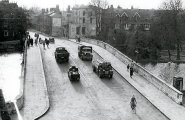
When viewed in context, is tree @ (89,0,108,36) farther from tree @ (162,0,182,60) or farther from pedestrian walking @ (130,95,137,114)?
pedestrian walking @ (130,95,137,114)

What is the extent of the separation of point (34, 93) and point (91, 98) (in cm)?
529

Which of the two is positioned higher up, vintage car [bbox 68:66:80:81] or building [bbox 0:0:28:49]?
building [bbox 0:0:28:49]

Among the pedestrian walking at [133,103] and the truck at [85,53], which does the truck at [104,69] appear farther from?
the pedestrian walking at [133,103]

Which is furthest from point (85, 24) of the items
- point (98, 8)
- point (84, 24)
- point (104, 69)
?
point (104, 69)

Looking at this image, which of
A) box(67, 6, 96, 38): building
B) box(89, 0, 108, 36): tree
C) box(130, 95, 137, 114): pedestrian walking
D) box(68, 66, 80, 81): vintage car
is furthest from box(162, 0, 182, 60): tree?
box(130, 95, 137, 114): pedestrian walking

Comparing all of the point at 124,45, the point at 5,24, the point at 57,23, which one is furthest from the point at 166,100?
the point at 57,23

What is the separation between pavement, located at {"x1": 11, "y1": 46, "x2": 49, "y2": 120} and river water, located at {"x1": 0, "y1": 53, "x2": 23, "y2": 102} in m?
1.54

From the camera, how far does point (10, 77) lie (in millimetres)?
43875

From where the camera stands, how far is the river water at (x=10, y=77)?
34.1 meters

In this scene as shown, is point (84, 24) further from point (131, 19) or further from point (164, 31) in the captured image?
point (164, 31)

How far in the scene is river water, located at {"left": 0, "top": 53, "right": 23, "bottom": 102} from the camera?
1342 inches

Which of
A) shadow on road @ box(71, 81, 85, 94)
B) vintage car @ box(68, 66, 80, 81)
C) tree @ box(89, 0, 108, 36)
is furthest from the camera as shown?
tree @ box(89, 0, 108, 36)

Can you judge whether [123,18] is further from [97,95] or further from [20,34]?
[97,95]

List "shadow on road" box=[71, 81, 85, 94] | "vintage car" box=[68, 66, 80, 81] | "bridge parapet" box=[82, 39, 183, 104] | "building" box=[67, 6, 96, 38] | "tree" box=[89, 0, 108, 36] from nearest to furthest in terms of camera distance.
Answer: "bridge parapet" box=[82, 39, 183, 104], "shadow on road" box=[71, 81, 85, 94], "vintage car" box=[68, 66, 80, 81], "tree" box=[89, 0, 108, 36], "building" box=[67, 6, 96, 38]
